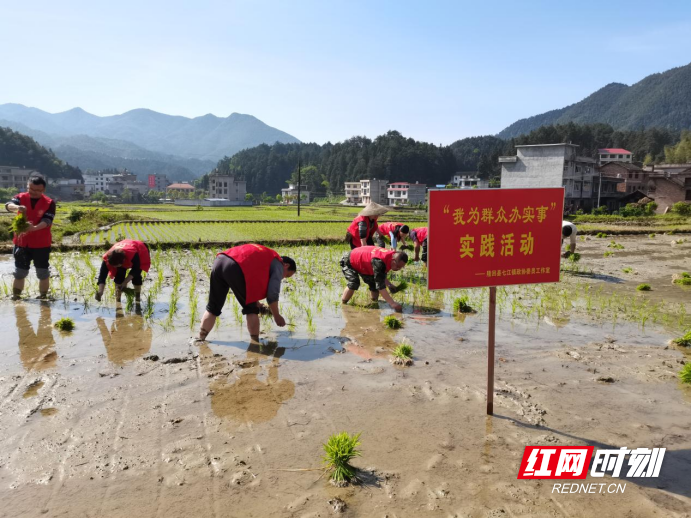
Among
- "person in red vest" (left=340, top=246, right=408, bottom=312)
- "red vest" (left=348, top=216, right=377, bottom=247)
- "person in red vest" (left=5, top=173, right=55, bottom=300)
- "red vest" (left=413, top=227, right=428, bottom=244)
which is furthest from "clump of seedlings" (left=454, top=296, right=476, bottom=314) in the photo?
"person in red vest" (left=5, top=173, right=55, bottom=300)

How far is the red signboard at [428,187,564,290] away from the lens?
3904 millimetres

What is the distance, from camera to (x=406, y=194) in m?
76.0

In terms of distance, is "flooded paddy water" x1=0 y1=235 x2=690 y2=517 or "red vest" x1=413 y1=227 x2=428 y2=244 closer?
"flooded paddy water" x1=0 y1=235 x2=690 y2=517

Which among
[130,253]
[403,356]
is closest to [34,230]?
[130,253]

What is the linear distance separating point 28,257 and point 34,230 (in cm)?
52

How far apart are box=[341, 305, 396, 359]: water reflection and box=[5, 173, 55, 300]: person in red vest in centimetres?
546

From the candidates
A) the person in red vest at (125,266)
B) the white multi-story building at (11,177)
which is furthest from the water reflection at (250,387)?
the white multi-story building at (11,177)

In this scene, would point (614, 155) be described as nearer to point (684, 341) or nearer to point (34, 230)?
point (684, 341)

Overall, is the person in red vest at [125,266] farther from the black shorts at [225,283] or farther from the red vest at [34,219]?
the black shorts at [225,283]

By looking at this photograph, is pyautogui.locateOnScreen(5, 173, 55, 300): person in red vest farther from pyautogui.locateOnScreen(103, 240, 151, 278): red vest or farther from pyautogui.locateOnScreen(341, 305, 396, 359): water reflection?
pyautogui.locateOnScreen(341, 305, 396, 359): water reflection

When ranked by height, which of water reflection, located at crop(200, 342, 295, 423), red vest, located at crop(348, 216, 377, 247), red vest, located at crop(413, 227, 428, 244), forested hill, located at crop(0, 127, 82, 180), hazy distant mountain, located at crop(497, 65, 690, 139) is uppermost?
hazy distant mountain, located at crop(497, 65, 690, 139)

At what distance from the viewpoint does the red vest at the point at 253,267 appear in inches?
229

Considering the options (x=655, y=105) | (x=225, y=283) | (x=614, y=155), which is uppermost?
(x=655, y=105)

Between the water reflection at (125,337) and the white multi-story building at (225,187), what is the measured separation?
94675 millimetres
